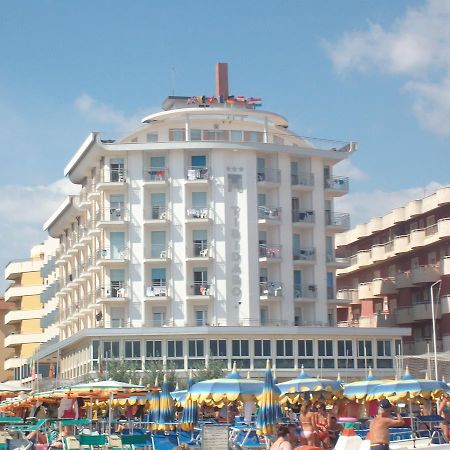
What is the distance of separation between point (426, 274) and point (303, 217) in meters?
9.29

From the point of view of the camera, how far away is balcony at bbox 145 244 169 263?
7419 centimetres

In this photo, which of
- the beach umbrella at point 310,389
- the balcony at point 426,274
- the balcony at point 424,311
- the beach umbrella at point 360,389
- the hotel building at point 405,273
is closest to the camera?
the beach umbrella at point 310,389

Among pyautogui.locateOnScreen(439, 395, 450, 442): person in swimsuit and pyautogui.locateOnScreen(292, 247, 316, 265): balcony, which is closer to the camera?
pyautogui.locateOnScreen(439, 395, 450, 442): person in swimsuit

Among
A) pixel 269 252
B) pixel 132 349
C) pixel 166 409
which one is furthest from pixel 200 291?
pixel 166 409

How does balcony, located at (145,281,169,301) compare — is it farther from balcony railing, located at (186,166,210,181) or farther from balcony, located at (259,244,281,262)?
balcony railing, located at (186,166,210,181)

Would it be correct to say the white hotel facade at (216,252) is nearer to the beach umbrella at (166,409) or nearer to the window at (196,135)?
the window at (196,135)

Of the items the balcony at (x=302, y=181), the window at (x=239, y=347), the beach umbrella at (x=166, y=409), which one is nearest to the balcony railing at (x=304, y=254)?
the balcony at (x=302, y=181)

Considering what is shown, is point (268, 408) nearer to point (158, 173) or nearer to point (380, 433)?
point (380, 433)

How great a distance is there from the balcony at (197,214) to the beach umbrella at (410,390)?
119 ft

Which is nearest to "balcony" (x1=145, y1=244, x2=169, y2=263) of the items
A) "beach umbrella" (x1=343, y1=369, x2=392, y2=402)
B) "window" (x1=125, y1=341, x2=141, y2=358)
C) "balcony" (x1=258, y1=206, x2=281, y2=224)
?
"window" (x1=125, y1=341, x2=141, y2=358)

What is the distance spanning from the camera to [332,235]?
Answer: 79000 mm

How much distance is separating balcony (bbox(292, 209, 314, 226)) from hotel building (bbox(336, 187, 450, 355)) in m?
6.79

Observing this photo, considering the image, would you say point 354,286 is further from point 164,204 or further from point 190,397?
point 190,397

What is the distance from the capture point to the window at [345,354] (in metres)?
73.2
